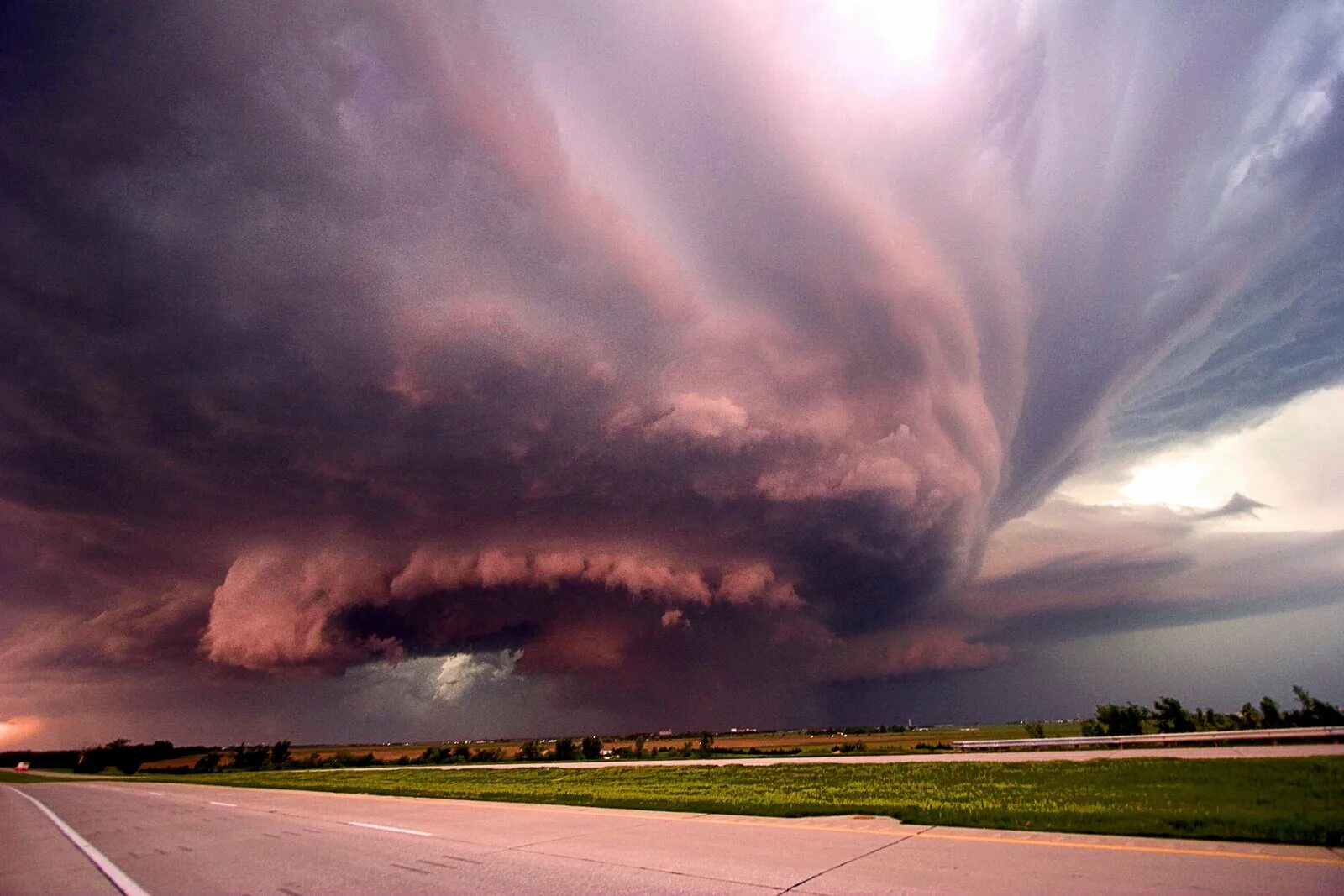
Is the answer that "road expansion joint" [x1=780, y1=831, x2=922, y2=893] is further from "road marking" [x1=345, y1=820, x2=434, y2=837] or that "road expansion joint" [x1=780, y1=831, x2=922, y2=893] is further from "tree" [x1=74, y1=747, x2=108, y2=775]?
"tree" [x1=74, y1=747, x2=108, y2=775]

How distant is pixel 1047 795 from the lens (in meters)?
17.2

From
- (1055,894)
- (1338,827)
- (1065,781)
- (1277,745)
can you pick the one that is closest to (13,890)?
(1055,894)

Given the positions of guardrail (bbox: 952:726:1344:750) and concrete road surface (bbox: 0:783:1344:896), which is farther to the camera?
guardrail (bbox: 952:726:1344:750)

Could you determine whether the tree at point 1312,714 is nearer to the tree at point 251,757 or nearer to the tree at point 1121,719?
the tree at point 1121,719

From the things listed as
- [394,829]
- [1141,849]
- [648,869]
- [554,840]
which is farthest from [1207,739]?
[394,829]

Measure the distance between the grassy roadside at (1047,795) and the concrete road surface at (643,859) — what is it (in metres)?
1.18

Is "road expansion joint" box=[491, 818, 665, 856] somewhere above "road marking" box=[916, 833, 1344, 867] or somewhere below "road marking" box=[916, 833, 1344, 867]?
below

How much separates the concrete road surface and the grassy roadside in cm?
118

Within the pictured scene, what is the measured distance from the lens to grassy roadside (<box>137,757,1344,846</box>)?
470 inches

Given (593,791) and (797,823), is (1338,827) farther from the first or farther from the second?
(593,791)

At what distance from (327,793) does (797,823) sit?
117ft

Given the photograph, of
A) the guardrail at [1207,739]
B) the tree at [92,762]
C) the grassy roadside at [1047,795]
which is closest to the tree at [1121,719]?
the guardrail at [1207,739]

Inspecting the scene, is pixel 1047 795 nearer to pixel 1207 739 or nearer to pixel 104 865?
pixel 1207 739

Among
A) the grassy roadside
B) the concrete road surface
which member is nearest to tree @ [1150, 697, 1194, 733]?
the grassy roadside
